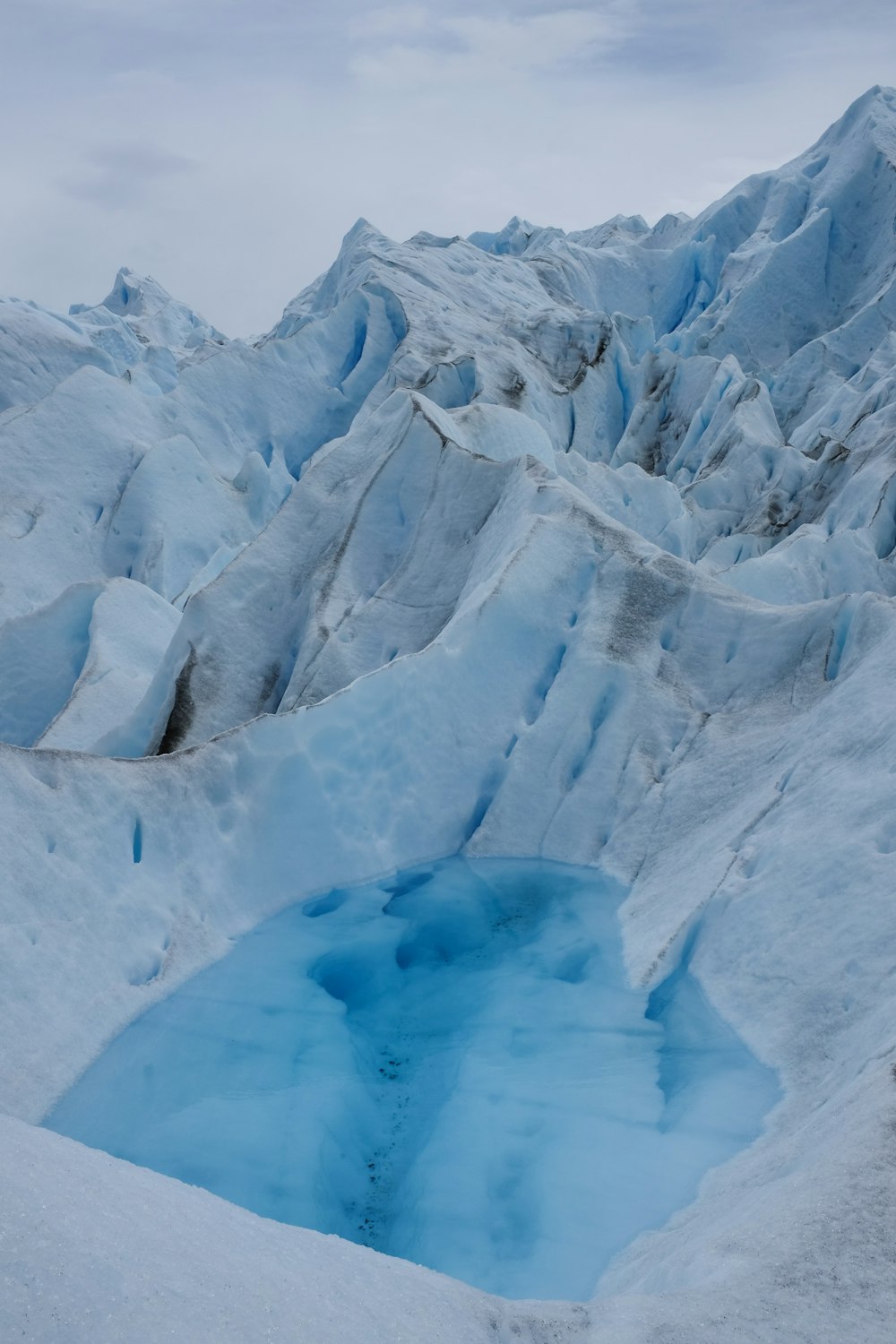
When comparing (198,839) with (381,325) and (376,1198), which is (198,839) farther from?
(381,325)

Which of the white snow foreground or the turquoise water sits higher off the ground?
the white snow foreground

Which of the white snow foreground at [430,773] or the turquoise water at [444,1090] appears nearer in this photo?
the white snow foreground at [430,773]

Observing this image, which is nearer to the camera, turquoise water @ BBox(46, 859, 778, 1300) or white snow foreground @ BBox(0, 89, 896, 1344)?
white snow foreground @ BBox(0, 89, 896, 1344)

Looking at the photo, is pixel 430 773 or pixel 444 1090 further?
pixel 430 773

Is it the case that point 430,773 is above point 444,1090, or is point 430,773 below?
above

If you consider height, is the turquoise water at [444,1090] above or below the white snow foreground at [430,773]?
below
